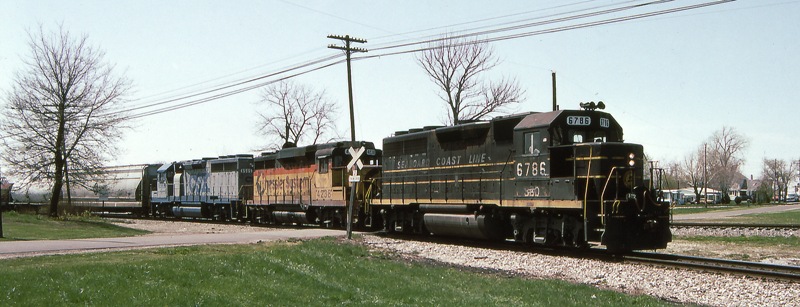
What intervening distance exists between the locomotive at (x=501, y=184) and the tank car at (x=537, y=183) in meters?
0.03

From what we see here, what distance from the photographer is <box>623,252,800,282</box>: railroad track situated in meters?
13.0

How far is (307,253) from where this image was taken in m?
15.8

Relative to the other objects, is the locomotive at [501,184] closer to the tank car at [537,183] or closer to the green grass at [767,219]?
the tank car at [537,183]

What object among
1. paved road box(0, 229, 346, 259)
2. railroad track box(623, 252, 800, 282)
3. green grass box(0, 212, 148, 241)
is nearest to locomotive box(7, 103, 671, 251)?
railroad track box(623, 252, 800, 282)

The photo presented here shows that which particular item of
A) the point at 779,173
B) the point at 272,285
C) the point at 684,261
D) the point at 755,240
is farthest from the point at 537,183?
the point at 779,173

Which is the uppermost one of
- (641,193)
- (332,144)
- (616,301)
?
(332,144)

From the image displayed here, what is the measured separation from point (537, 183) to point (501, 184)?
59.0 inches

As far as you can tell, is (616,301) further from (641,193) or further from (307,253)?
(307,253)

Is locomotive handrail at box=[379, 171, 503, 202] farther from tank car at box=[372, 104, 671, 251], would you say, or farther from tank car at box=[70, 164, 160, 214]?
tank car at box=[70, 164, 160, 214]

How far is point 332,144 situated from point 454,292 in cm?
1784

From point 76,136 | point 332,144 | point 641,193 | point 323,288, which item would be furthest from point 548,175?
point 76,136

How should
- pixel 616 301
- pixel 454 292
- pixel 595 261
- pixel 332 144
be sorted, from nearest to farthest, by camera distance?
pixel 616 301, pixel 454 292, pixel 595 261, pixel 332 144

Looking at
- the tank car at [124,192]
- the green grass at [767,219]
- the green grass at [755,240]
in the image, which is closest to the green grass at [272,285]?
the green grass at [755,240]

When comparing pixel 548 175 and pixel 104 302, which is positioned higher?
pixel 548 175
